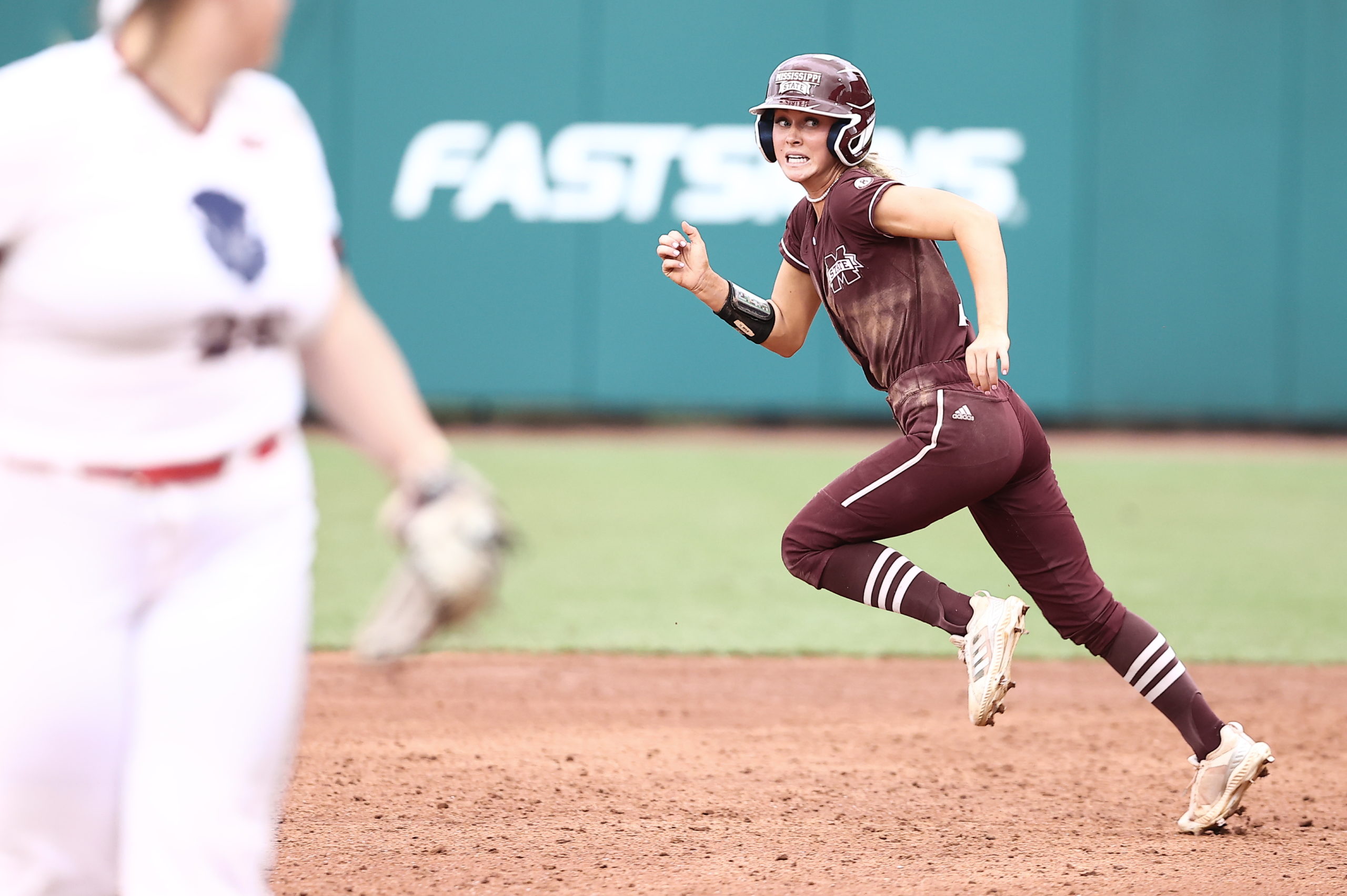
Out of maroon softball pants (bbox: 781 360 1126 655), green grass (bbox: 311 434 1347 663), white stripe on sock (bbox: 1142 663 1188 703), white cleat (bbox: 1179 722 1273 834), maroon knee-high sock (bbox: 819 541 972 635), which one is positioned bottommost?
green grass (bbox: 311 434 1347 663)

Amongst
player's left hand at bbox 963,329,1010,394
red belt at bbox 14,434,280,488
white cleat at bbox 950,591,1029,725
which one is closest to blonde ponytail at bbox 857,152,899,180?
player's left hand at bbox 963,329,1010,394

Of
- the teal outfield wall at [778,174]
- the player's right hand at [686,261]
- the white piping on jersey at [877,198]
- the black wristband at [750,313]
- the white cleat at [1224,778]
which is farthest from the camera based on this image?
the teal outfield wall at [778,174]

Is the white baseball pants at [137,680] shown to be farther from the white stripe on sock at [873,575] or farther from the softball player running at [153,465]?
the white stripe on sock at [873,575]

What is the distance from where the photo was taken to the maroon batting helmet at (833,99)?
3951 mm

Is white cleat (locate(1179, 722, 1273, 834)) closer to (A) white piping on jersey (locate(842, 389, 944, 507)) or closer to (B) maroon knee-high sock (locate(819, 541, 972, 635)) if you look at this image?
(B) maroon knee-high sock (locate(819, 541, 972, 635))

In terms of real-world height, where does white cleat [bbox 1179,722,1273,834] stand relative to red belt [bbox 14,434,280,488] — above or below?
below

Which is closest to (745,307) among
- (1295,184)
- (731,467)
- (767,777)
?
(767,777)

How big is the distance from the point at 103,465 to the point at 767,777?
10.1ft

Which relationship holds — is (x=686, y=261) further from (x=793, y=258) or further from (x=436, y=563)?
(x=436, y=563)

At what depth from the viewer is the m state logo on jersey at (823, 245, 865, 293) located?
3957 millimetres

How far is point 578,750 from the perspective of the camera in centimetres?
489

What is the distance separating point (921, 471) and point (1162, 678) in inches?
35.3

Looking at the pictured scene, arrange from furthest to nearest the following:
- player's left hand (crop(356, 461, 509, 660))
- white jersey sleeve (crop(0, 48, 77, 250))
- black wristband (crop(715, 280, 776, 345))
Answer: black wristband (crop(715, 280, 776, 345)) < player's left hand (crop(356, 461, 509, 660)) < white jersey sleeve (crop(0, 48, 77, 250))

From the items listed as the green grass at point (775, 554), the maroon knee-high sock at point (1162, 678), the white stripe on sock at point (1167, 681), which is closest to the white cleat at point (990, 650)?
the maroon knee-high sock at point (1162, 678)
